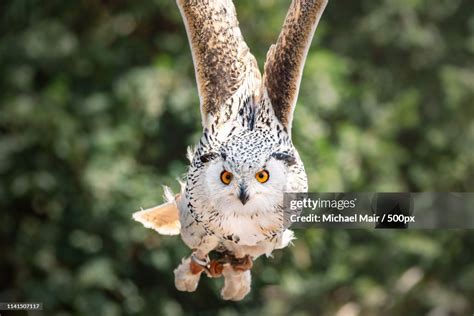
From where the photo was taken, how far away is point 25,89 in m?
5.04

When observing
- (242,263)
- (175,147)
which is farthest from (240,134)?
(175,147)

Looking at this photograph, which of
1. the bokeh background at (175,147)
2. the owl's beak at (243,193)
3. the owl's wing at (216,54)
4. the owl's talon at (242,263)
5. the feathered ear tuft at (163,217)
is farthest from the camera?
the bokeh background at (175,147)

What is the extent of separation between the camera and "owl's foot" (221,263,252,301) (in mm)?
1756

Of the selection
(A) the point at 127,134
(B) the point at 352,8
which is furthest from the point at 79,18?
(B) the point at 352,8

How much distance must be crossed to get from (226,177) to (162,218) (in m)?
0.46

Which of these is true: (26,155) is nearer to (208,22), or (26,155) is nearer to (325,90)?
(325,90)

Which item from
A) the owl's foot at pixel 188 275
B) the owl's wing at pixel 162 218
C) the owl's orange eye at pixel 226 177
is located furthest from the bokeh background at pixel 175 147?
the owl's orange eye at pixel 226 177

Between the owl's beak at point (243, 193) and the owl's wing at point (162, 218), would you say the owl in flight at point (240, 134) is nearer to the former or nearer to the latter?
the owl's beak at point (243, 193)

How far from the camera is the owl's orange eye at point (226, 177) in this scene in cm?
152

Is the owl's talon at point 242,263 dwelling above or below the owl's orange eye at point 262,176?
below

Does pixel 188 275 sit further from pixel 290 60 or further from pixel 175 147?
pixel 175 147

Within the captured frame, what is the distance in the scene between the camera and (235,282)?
5.81 ft

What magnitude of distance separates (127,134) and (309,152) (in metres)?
1.48

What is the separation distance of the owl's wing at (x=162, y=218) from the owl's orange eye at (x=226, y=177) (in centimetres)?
38
